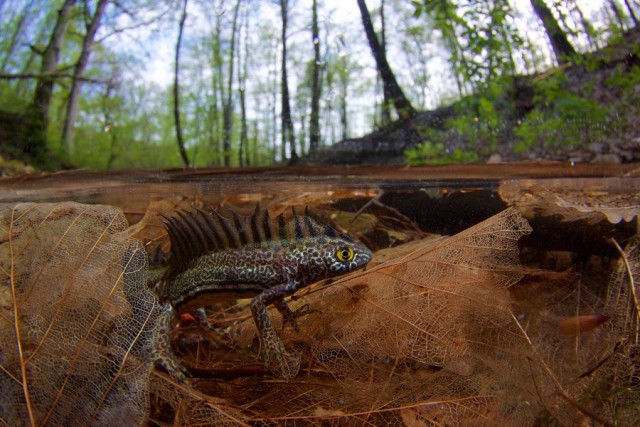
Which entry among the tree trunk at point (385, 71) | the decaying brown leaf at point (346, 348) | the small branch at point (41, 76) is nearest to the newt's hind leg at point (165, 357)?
the decaying brown leaf at point (346, 348)

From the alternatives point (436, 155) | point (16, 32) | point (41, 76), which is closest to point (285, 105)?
point (436, 155)

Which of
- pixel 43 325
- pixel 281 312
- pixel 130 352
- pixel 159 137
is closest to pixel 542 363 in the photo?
pixel 281 312

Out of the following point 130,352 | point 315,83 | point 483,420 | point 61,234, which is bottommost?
point 483,420

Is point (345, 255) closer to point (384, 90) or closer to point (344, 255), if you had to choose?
point (344, 255)

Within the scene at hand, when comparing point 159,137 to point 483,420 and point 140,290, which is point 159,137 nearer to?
point 140,290

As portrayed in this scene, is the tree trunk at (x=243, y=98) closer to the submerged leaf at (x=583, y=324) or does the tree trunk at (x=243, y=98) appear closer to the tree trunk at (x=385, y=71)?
the tree trunk at (x=385, y=71)

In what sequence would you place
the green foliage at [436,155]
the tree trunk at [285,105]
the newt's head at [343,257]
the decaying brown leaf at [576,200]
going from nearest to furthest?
the newt's head at [343,257] → the decaying brown leaf at [576,200] → the tree trunk at [285,105] → the green foliage at [436,155]
